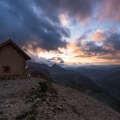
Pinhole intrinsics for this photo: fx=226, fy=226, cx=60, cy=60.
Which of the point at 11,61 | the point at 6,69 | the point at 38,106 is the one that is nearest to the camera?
the point at 38,106

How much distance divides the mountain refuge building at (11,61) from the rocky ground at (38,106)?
8676 millimetres

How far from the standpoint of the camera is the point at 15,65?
46.1m

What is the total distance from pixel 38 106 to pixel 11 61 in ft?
68.0

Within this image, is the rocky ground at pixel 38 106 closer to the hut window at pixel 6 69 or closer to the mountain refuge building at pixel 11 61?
the hut window at pixel 6 69

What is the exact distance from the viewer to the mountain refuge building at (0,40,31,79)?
44.6m

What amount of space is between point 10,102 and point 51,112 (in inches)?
221

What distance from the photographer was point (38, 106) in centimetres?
2683

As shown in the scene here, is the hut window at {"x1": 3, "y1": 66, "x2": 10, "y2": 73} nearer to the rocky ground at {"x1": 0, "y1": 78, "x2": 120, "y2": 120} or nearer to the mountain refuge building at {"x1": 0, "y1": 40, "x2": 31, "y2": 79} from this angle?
the mountain refuge building at {"x1": 0, "y1": 40, "x2": 31, "y2": 79}

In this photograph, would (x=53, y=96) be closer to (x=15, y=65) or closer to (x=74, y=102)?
(x=74, y=102)

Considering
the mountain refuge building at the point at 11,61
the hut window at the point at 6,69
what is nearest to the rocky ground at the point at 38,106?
the hut window at the point at 6,69

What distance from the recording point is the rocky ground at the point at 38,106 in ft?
80.8

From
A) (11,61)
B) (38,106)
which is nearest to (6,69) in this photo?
(11,61)

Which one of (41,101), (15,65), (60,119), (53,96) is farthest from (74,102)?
(15,65)

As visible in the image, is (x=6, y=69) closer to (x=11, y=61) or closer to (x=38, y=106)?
(x=11, y=61)
